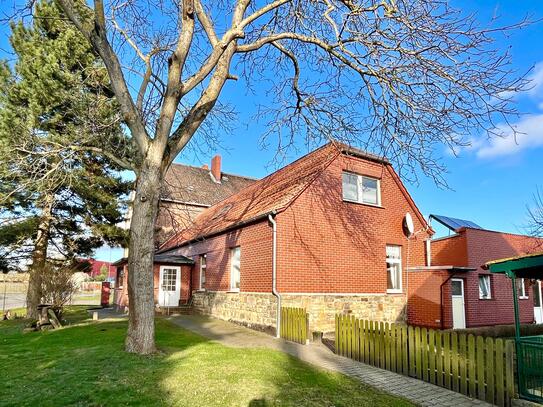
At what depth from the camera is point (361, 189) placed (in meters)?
15.8

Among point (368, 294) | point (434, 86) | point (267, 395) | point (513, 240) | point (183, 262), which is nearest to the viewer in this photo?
point (267, 395)

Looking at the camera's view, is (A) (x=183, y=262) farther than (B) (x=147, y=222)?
Yes

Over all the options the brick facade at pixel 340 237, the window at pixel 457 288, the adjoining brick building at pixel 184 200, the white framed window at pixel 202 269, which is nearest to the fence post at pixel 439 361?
the brick facade at pixel 340 237

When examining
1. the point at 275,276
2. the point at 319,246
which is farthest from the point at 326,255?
the point at 275,276

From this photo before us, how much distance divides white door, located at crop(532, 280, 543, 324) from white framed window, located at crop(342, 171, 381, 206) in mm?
10416

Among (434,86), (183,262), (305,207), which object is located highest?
(434,86)

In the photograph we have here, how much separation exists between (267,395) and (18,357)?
20.3ft

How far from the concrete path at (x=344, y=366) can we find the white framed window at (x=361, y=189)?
21.0 ft

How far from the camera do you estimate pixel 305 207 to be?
13.6 metres

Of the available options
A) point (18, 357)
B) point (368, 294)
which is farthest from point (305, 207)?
point (18, 357)

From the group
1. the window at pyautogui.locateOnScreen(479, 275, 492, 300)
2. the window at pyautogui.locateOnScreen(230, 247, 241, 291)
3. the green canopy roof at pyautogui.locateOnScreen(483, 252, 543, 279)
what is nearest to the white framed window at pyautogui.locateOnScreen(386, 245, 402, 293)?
the window at pyautogui.locateOnScreen(479, 275, 492, 300)

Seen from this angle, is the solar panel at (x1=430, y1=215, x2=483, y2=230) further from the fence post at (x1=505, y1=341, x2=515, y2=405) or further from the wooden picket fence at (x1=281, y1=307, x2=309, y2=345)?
the fence post at (x1=505, y1=341, x2=515, y2=405)

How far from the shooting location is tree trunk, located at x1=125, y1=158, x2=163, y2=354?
8172 mm

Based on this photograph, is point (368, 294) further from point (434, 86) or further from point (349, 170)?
point (434, 86)
